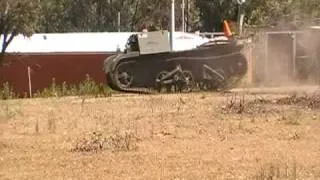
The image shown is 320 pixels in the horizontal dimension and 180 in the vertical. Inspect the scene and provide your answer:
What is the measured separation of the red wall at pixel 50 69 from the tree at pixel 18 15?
18.6ft

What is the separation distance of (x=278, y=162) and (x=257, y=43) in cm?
1385

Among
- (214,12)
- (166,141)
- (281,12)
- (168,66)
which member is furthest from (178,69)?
(214,12)

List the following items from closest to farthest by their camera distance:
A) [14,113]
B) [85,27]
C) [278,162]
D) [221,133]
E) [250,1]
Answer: [278,162] < [221,133] < [14,113] < [250,1] < [85,27]

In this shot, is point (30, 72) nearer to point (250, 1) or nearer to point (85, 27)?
point (250, 1)

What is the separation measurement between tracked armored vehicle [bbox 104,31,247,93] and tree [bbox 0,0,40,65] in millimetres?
6776

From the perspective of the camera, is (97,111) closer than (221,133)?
No

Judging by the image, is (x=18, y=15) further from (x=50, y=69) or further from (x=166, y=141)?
(x=166, y=141)

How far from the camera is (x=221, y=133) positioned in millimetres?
9922

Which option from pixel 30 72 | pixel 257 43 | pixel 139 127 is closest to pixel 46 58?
pixel 30 72

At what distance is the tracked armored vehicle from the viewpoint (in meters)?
18.6

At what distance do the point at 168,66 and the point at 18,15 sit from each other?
8154 mm

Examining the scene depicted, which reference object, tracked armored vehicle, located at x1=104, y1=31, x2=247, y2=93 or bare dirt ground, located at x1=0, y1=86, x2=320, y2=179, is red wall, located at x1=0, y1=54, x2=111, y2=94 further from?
bare dirt ground, located at x1=0, y1=86, x2=320, y2=179

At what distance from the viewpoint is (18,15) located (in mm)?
→ 24953

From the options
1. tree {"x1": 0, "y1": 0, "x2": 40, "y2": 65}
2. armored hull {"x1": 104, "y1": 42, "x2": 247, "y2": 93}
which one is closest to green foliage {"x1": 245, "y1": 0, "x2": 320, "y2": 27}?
armored hull {"x1": 104, "y1": 42, "x2": 247, "y2": 93}
